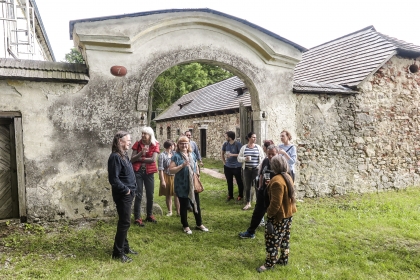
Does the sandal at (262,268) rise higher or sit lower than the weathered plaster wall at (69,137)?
lower

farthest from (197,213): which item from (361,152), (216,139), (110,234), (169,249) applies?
(216,139)

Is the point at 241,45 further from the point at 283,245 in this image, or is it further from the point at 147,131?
the point at 283,245

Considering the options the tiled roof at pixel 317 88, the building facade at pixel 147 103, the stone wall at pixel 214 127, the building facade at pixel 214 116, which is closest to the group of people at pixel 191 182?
the building facade at pixel 147 103

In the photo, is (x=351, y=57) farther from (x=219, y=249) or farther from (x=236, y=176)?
(x=219, y=249)

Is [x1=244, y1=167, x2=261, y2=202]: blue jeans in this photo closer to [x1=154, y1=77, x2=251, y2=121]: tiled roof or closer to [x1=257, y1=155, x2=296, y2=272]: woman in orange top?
[x1=257, y1=155, x2=296, y2=272]: woman in orange top

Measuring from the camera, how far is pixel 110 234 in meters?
5.16

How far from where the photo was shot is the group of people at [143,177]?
3994 mm

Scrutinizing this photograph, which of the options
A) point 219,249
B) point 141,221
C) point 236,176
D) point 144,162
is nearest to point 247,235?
point 219,249

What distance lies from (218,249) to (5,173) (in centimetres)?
421

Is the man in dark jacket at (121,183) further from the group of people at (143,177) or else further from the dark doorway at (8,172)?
the dark doorway at (8,172)

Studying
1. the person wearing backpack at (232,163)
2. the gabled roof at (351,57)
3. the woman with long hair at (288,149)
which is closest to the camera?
the woman with long hair at (288,149)

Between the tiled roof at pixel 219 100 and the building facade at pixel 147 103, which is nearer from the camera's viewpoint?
the building facade at pixel 147 103

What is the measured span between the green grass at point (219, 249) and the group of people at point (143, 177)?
0.88 ft

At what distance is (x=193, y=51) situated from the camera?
656cm
